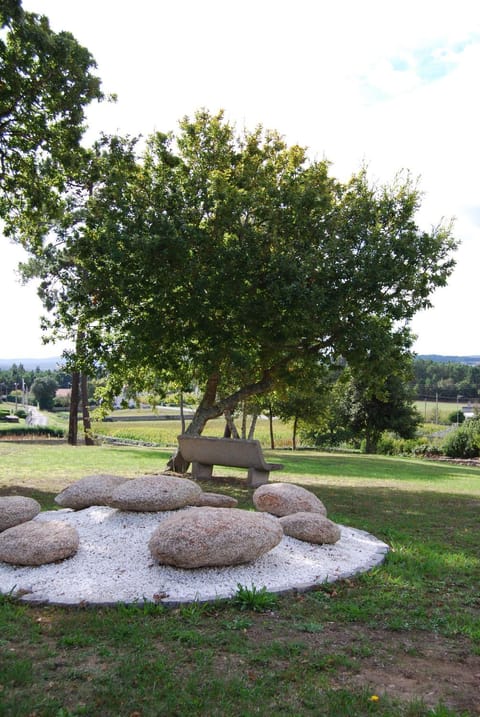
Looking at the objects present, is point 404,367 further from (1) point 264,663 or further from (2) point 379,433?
(2) point 379,433

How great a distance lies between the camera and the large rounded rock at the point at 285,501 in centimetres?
761

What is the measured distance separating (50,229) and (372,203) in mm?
9078

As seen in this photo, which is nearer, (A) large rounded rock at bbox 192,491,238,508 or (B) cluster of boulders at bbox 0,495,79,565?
(B) cluster of boulders at bbox 0,495,79,565

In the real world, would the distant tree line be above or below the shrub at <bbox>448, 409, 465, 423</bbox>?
above

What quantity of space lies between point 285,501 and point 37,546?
3.19 m

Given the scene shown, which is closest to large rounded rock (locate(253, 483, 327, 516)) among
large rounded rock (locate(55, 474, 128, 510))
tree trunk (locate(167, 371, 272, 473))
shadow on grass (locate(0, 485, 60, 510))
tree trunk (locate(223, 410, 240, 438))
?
large rounded rock (locate(55, 474, 128, 510))

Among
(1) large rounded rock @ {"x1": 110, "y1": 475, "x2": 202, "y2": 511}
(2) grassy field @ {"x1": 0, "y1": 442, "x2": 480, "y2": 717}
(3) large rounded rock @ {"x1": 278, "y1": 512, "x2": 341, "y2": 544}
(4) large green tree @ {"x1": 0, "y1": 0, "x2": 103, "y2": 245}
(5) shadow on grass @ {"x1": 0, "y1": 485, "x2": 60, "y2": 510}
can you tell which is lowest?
(5) shadow on grass @ {"x1": 0, "y1": 485, "x2": 60, "y2": 510}

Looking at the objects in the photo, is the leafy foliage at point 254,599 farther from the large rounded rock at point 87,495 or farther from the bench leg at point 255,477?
the bench leg at point 255,477

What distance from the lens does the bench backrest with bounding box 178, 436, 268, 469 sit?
11505 millimetres

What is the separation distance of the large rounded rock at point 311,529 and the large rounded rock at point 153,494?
127cm

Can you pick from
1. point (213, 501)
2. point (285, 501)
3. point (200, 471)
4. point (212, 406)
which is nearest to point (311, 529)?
point (285, 501)

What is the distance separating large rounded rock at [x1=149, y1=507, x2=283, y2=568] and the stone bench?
5514 millimetres

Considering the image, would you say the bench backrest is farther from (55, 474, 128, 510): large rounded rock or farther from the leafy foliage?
the leafy foliage

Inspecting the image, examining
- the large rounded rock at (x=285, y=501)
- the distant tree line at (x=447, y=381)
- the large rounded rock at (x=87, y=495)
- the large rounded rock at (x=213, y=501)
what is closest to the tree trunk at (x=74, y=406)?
the large rounded rock at (x=87, y=495)
